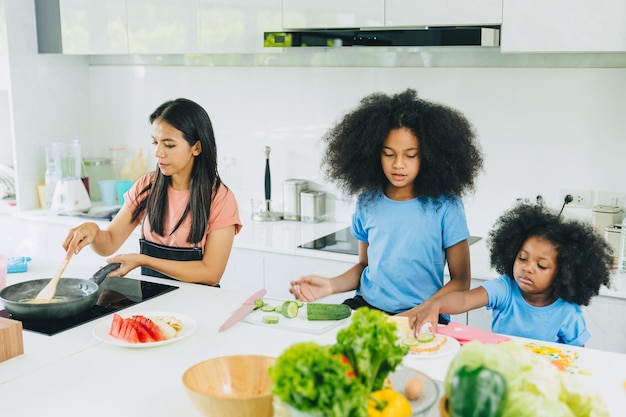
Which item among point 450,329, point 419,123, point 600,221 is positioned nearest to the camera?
point 450,329

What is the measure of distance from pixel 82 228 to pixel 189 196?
37 cm

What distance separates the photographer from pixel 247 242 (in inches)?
120

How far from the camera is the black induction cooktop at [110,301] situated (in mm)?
1717

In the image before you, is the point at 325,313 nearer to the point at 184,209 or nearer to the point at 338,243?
the point at 184,209

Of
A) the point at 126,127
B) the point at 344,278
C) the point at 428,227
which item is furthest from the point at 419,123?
the point at 126,127

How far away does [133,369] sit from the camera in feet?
4.81

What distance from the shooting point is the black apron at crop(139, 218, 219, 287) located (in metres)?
2.31

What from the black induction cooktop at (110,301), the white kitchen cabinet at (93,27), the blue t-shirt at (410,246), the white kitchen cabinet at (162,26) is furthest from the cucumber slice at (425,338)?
the white kitchen cabinet at (93,27)

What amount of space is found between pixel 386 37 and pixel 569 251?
3.75 feet

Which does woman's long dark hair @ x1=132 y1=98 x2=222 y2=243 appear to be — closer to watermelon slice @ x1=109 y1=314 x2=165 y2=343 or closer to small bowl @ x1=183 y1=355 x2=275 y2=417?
watermelon slice @ x1=109 y1=314 x2=165 y2=343

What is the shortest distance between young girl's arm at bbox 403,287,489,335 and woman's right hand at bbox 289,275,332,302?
266 millimetres

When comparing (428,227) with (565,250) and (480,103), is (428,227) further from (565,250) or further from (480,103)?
(480,103)

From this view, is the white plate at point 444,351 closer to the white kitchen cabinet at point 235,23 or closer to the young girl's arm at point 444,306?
the young girl's arm at point 444,306

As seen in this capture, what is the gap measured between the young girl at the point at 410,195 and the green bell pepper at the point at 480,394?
1215 mm
